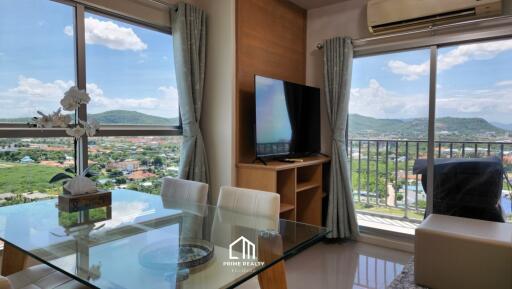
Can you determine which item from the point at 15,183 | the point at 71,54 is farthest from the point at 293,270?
the point at 71,54

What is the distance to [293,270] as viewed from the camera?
270 centimetres

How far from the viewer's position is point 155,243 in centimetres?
137

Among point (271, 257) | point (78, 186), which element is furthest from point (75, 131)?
point (271, 257)

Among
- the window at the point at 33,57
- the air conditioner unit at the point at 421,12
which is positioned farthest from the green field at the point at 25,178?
the air conditioner unit at the point at 421,12

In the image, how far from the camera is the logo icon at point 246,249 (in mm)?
1273

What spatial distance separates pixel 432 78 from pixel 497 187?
3.68ft

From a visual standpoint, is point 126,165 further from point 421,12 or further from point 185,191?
point 421,12

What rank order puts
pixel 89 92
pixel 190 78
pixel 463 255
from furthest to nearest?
pixel 190 78 < pixel 89 92 < pixel 463 255

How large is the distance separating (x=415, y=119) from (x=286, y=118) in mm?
1285

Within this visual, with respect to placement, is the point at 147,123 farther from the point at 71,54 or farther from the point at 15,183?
the point at 15,183

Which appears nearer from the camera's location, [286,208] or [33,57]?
[33,57]

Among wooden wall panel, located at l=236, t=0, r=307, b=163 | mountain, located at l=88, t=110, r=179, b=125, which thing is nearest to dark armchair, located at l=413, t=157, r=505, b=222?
wooden wall panel, located at l=236, t=0, r=307, b=163

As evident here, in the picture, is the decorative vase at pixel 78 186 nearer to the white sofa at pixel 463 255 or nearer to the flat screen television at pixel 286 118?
the flat screen television at pixel 286 118

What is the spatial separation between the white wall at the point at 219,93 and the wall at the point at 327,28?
1.20 meters
